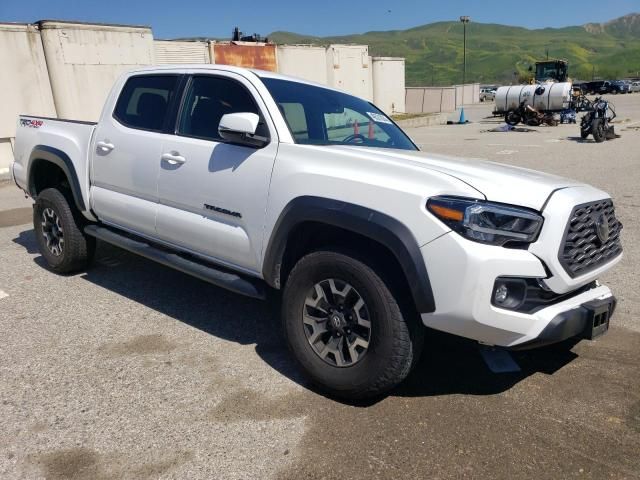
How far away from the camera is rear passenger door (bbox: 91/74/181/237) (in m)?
4.12

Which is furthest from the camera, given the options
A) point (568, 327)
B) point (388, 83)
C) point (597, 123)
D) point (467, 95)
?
point (467, 95)

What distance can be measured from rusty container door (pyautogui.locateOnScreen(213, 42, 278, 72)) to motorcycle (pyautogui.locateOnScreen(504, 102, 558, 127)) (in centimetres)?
1143

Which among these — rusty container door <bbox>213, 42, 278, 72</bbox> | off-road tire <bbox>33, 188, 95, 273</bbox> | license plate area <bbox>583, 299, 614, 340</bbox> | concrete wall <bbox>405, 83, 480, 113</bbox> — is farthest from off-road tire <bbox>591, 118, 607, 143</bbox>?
concrete wall <bbox>405, 83, 480, 113</bbox>

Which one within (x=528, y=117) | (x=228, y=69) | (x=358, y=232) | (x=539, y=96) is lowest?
(x=528, y=117)

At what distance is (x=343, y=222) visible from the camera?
2.89m

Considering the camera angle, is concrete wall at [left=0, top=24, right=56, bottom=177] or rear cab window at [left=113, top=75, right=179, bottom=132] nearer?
rear cab window at [left=113, top=75, right=179, bottom=132]

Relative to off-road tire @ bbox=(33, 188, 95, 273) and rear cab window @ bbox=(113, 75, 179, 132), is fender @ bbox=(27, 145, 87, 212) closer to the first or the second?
off-road tire @ bbox=(33, 188, 95, 273)

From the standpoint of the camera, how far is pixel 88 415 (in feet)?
9.77

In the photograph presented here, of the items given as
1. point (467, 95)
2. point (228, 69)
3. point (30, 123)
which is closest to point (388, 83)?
point (30, 123)

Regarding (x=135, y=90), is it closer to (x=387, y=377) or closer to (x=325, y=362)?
(x=325, y=362)

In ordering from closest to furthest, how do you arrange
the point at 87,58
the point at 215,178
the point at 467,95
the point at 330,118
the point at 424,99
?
the point at 215,178 → the point at 330,118 → the point at 87,58 → the point at 424,99 → the point at 467,95

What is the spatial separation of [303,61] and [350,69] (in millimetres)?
3586

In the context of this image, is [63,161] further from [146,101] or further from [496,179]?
[496,179]

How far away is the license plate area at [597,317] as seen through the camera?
2.79 m
